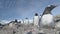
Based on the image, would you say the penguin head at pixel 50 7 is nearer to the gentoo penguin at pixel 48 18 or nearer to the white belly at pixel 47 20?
the gentoo penguin at pixel 48 18

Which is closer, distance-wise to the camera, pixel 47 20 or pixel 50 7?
pixel 47 20

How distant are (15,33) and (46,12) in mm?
4004

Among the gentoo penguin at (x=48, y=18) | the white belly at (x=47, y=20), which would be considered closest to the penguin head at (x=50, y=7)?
the gentoo penguin at (x=48, y=18)

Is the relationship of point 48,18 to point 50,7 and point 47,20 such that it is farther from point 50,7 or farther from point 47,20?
point 50,7

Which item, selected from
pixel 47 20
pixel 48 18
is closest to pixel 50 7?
pixel 48 18

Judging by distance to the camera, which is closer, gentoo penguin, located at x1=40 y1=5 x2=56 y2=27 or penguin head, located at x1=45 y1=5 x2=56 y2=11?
gentoo penguin, located at x1=40 y1=5 x2=56 y2=27

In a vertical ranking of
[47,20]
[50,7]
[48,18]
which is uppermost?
[50,7]

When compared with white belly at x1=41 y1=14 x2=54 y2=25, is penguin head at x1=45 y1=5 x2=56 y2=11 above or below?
above

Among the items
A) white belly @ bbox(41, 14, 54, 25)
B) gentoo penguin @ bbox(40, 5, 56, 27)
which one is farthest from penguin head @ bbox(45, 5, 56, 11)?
white belly @ bbox(41, 14, 54, 25)

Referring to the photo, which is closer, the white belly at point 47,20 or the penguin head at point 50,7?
the white belly at point 47,20

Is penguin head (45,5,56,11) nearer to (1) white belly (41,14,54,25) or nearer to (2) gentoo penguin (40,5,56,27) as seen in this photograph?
(2) gentoo penguin (40,5,56,27)

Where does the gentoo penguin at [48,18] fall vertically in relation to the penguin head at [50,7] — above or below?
below

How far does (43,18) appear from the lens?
1742cm

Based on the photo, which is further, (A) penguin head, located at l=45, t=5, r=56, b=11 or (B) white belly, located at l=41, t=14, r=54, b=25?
(A) penguin head, located at l=45, t=5, r=56, b=11
